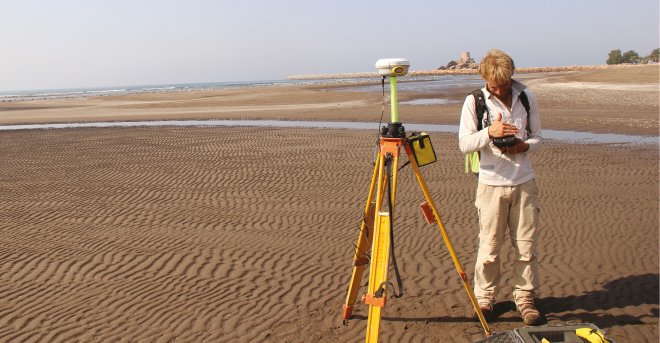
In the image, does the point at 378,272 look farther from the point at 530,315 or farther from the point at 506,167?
the point at 530,315

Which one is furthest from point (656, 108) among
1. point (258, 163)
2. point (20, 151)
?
point (20, 151)

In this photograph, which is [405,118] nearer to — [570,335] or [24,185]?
[24,185]

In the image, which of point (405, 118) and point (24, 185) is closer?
point (24, 185)

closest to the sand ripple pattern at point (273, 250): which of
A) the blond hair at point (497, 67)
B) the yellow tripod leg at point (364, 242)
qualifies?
the yellow tripod leg at point (364, 242)

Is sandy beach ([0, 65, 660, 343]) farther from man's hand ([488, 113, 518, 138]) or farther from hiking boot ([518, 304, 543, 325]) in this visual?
man's hand ([488, 113, 518, 138])

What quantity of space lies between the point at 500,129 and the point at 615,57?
133 meters

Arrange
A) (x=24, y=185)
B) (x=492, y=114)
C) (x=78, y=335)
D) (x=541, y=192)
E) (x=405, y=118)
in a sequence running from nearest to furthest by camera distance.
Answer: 1. (x=492, y=114)
2. (x=78, y=335)
3. (x=541, y=192)
4. (x=24, y=185)
5. (x=405, y=118)

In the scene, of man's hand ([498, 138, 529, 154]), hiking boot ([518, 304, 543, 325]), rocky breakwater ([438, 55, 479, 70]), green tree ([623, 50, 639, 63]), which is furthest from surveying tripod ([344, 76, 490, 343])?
rocky breakwater ([438, 55, 479, 70])

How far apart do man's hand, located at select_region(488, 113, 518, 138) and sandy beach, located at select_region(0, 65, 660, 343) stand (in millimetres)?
1663

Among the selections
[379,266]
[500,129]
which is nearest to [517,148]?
[500,129]

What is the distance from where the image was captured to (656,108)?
19297 mm

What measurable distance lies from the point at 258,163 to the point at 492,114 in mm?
8431

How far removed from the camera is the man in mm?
3228

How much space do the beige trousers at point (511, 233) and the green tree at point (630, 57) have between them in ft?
417
